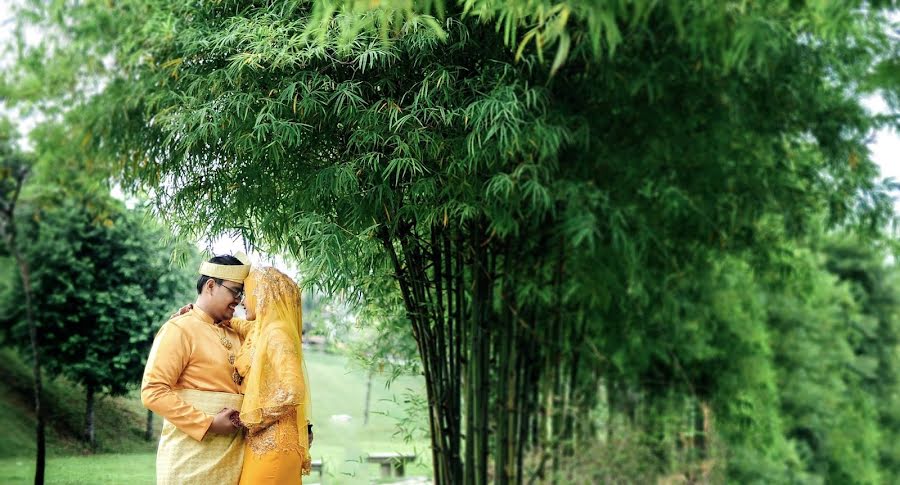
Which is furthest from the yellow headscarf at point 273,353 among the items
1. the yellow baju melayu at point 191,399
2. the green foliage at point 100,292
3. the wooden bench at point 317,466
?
the wooden bench at point 317,466

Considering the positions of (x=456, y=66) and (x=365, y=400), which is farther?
(x=365, y=400)

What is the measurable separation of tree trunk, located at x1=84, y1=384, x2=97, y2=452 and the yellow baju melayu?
2369 millimetres

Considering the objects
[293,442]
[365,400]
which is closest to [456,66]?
[293,442]

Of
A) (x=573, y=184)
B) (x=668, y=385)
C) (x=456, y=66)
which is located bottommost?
(x=668, y=385)

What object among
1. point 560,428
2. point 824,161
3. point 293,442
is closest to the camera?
point 293,442

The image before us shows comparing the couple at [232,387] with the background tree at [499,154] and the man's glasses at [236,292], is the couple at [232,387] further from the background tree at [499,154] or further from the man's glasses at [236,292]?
the background tree at [499,154]

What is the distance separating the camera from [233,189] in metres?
3.47

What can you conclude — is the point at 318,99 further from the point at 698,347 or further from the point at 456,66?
the point at 698,347

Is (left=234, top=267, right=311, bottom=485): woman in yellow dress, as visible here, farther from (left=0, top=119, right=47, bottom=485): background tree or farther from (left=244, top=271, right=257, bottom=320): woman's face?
(left=0, top=119, right=47, bottom=485): background tree

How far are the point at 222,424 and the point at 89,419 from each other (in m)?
2.57

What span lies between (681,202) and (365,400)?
3.08 meters

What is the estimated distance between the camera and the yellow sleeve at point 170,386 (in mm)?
2674

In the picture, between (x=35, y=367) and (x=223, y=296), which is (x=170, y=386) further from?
(x=35, y=367)

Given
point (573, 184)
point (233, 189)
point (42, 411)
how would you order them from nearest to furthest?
point (233, 189)
point (573, 184)
point (42, 411)
